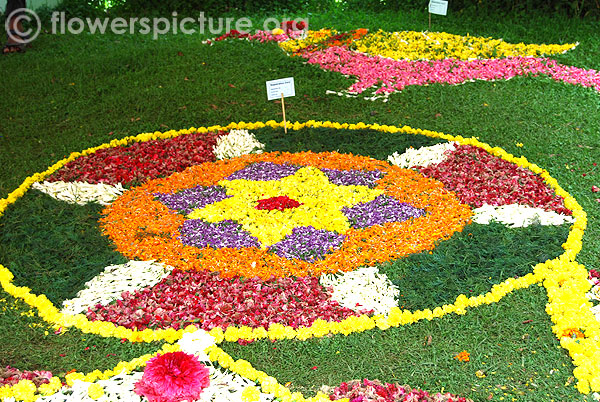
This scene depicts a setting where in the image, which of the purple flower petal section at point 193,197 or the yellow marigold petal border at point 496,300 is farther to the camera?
the purple flower petal section at point 193,197

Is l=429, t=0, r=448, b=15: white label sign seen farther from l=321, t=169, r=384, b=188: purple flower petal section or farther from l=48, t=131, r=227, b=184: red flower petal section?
l=321, t=169, r=384, b=188: purple flower petal section

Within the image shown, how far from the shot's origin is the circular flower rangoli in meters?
5.44

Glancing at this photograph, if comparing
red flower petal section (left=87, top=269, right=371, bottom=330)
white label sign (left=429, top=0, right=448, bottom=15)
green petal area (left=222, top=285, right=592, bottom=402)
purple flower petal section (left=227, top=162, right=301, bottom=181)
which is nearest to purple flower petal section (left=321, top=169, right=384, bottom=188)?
purple flower petal section (left=227, top=162, right=301, bottom=181)

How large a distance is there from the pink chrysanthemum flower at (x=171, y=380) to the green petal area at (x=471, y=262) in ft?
5.81

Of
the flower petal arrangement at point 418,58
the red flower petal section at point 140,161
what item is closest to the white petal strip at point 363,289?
the red flower petal section at point 140,161

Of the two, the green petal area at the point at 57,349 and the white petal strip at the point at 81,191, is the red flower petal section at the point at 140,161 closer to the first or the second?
the white petal strip at the point at 81,191

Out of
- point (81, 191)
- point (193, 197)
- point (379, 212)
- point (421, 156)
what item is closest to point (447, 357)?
point (379, 212)

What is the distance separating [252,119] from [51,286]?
435cm

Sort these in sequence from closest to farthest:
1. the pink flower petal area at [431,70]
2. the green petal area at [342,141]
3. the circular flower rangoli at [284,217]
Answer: the circular flower rangoli at [284,217], the green petal area at [342,141], the pink flower petal area at [431,70]

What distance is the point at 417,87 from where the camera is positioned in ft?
32.1

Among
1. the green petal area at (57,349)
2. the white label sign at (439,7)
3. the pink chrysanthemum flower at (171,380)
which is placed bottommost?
the green petal area at (57,349)

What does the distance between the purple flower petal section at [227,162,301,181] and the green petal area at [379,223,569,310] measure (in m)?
2.08

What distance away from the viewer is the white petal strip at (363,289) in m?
4.82

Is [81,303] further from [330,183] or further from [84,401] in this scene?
[330,183]
